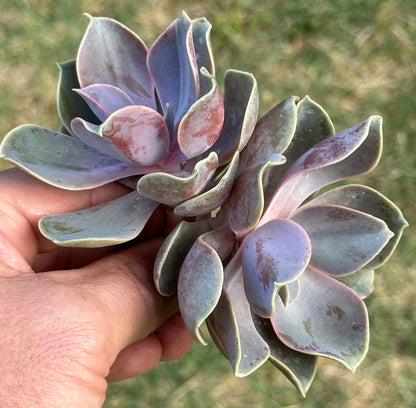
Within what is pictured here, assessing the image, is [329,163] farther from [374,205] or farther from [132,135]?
[132,135]

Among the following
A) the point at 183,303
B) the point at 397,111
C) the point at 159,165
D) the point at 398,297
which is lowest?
the point at 398,297

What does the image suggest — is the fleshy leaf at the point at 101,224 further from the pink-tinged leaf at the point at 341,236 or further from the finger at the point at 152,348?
the finger at the point at 152,348

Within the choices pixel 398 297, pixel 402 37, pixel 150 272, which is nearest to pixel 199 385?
pixel 398 297

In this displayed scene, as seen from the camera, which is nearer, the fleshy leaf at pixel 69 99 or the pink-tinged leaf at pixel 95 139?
the pink-tinged leaf at pixel 95 139

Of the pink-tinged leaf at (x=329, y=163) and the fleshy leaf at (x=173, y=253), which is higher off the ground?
the pink-tinged leaf at (x=329, y=163)

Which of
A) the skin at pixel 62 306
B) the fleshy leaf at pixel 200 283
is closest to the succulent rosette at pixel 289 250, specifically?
the fleshy leaf at pixel 200 283

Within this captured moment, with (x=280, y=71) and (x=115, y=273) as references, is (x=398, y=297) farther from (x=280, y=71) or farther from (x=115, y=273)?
(x=115, y=273)

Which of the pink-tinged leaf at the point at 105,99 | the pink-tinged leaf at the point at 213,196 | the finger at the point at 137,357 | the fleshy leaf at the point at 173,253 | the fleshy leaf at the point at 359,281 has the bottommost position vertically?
the finger at the point at 137,357
